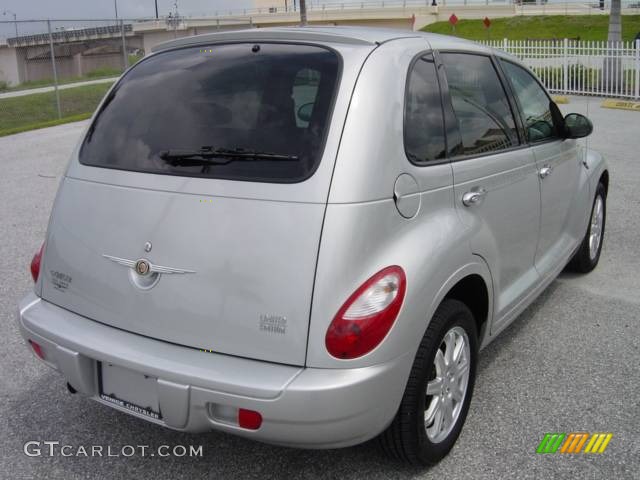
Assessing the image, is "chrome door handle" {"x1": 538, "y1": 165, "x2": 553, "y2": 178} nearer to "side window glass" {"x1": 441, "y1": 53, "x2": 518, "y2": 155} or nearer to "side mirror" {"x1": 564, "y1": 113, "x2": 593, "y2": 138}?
"side window glass" {"x1": 441, "y1": 53, "x2": 518, "y2": 155}

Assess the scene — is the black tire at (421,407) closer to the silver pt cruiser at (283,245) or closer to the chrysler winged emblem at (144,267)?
the silver pt cruiser at (283,245)

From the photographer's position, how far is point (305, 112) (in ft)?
8.60

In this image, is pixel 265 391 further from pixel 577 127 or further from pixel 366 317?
pixel 577 127

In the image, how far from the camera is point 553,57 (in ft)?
66.2

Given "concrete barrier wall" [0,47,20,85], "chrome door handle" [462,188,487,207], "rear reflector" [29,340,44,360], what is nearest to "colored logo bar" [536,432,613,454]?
"chrome door handle" [462,188,487,207]

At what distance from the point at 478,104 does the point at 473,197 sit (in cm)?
60

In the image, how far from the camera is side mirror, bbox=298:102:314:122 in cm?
260

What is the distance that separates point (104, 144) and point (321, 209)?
1.19 m

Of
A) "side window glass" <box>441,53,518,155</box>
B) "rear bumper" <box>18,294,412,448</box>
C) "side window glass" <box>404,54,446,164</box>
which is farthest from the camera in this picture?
"side window glass" <box>441,53,518,155</box>

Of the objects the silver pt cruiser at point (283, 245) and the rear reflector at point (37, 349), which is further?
the rear reflector at point (37, 349)

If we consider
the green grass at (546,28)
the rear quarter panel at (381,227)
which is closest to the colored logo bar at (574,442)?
the rear quarter panel at (381,227)

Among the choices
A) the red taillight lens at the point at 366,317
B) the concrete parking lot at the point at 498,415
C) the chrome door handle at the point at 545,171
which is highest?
the chrome door handle at the point at 545,171

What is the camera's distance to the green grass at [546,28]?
4709 centimetres

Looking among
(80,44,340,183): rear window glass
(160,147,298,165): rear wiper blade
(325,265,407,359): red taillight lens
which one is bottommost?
(325,265,407,359): red taillight lens
